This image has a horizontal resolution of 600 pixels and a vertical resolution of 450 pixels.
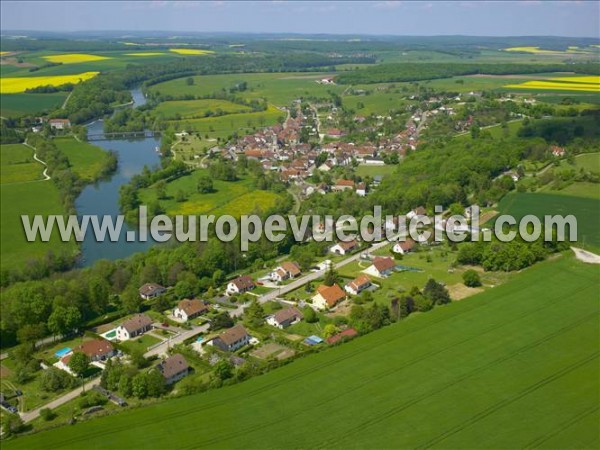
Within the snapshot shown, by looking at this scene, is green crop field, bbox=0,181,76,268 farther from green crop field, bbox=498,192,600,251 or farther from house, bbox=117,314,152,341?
green crop field, bbox=498,192,600,251

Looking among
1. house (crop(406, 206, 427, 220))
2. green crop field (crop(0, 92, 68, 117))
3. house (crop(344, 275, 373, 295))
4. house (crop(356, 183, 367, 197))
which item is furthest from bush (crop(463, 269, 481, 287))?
green crop field (crop(0, 92, 68, 117))

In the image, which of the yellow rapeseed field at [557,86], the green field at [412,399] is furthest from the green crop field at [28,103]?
the yellow rapeseed field at [557,86]

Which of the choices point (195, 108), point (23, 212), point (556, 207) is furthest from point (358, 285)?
point (195, 108)

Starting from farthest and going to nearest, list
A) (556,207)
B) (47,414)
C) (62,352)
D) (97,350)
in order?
1. (556,207)
2. (62,352)
3. (97,350)
4. (47,414)

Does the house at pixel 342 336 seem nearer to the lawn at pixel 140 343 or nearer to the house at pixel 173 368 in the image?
the house at pixel 173 368

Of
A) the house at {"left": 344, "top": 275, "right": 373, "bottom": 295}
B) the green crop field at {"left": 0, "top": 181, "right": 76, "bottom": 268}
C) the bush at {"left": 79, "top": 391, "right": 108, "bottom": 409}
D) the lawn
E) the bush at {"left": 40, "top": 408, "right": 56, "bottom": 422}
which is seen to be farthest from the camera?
the green crop field at {"left": 0, "top": 181, "right": 76, "bottom": 268}

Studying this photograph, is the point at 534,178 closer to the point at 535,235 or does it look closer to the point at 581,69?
the point at 535,235

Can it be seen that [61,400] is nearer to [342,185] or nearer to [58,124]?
[342,185]
